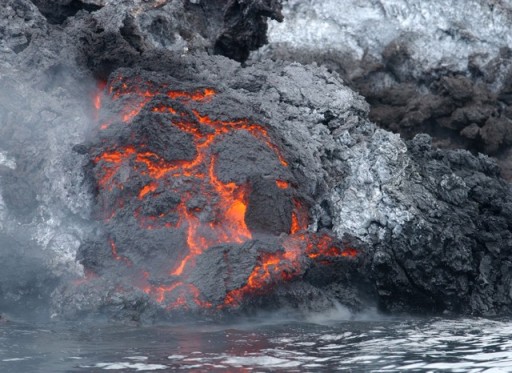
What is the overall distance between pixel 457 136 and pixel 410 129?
1.01 meters

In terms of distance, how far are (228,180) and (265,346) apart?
3777mm

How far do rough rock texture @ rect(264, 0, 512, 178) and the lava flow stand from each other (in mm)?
6217

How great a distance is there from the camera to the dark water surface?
8797mm

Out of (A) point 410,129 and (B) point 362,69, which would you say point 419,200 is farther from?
(B) point 362,69

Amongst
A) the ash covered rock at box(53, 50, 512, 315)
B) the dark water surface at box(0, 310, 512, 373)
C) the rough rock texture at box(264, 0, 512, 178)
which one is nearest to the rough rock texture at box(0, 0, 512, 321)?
the ash covered rock at box(53, 50, 512, 315)

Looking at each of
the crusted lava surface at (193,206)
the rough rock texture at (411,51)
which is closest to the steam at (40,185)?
the crusted lava surface at (193,206)

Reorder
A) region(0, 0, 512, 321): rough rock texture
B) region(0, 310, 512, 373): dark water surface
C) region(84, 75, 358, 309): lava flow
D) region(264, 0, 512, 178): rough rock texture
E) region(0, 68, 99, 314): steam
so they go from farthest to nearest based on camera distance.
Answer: region(264, 0, 512, 178): rough rock texture → region(0, 68, 99, 314): steam → region(0, 0, 512, 321): rough rock texture → region(84, 75, 358, 309): lava flow → region(0, 310, 512, 373): dark water surface

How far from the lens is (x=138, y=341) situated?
10352 mm

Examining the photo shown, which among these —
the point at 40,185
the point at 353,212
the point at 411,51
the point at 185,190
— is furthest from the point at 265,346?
the point at 411,51

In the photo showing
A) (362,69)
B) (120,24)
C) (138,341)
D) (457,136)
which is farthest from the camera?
(362,69)

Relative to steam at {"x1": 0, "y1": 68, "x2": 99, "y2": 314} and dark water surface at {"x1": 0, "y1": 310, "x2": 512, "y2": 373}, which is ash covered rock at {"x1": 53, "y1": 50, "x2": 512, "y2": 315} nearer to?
steam at {"x1": 0, "y1": 68, "x2": 99, "y2": 314}

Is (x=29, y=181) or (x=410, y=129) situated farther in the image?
(x=410, y=129)

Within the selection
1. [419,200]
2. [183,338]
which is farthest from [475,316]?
[183,338]

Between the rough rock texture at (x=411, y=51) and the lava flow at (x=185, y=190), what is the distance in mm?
6217
